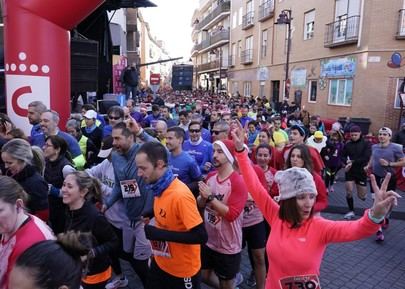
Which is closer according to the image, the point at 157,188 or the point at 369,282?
the point at 157,188

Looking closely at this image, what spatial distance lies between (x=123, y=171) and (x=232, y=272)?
1473 mm

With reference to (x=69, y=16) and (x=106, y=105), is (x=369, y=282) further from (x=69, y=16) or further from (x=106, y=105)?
(x=106, y=105)

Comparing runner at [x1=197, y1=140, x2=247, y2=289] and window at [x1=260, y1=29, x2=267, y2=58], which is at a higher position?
window at [x1=260, y1=29, x2=267, y2=58]

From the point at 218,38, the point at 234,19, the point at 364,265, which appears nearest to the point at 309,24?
the point at 234,19

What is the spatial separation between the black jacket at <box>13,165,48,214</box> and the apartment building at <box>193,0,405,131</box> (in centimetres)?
1671

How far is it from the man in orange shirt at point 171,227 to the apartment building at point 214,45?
133 feet

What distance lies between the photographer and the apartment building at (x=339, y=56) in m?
16.6

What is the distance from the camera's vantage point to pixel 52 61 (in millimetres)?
6148

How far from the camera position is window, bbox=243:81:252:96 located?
3466cm

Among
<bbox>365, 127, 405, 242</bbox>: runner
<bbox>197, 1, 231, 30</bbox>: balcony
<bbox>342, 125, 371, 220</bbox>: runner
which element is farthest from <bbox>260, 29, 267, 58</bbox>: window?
<bbox>365, 127, 405, 242</bbox>: runner

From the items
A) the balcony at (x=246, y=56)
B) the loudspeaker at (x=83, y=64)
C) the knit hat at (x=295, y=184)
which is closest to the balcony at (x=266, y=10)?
the balcony at (x=246, y=56)

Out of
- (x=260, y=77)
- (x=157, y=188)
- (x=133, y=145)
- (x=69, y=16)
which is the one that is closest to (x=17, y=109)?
(x=69, y=16)

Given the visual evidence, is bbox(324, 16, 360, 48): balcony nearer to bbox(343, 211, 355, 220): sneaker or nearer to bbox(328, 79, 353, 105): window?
bbox(328, 79, 353, 105): window

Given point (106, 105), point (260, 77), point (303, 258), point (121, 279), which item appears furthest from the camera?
point (260, 77)
